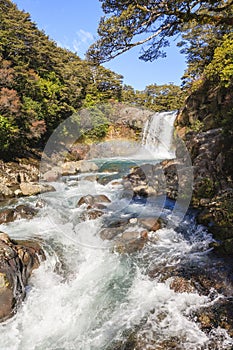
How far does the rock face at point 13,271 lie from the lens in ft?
14.4

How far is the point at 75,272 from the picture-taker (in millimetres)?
5805

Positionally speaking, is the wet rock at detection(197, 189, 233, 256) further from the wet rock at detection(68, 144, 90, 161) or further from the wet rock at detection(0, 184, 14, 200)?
the wet rock at detection(68, 144, 90, 161)

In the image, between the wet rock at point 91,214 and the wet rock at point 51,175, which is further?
the wet rock at point 51,175

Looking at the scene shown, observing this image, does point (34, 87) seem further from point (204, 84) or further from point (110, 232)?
point (110, 232)

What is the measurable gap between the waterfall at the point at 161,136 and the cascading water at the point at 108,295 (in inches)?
527

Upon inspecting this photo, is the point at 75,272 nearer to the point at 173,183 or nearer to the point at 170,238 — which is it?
the point at 170,238

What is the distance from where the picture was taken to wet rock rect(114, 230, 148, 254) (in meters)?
6.59

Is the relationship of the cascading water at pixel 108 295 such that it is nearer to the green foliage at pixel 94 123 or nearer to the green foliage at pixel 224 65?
the green foliage at pixel 224 65

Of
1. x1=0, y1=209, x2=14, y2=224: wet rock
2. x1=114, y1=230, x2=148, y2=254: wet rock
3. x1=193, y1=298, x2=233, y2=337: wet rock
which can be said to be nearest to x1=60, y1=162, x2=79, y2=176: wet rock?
x1=0, y1=209, x2=14, y2=224: wet rock

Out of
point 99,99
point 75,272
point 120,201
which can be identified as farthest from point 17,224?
point 99,99

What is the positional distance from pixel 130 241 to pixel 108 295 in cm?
207

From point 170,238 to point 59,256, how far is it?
331 centimetres

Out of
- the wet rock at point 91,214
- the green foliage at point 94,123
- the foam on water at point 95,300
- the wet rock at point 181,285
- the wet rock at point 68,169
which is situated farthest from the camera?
the green foliage at point 94,123

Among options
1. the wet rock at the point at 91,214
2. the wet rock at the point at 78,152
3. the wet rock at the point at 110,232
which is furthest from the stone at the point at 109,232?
the wet rock at the point at 78,152
